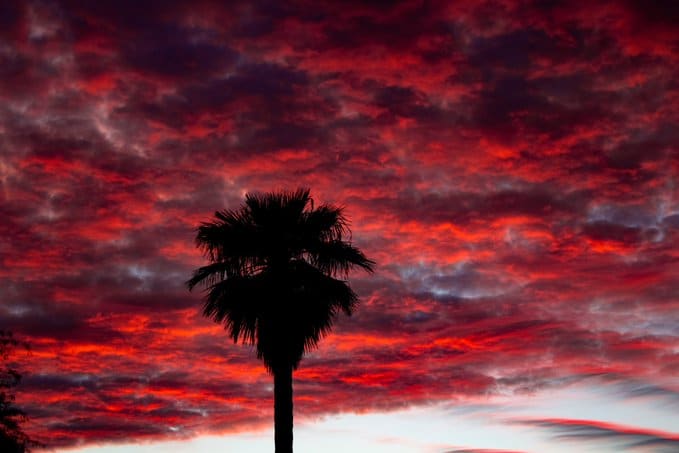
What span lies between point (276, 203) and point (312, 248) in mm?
2167

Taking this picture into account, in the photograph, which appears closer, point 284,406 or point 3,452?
point 284,406

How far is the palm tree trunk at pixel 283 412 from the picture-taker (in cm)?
2570

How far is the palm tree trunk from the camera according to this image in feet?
84.3

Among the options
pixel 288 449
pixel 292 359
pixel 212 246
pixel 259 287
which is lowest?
pixel 288 449

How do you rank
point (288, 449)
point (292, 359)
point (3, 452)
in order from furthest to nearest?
point (3, 452) < point (292, 359) < point (288, 449)

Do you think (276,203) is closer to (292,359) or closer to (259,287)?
(259,287)

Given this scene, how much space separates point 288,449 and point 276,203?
8.88 m

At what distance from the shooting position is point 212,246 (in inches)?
1113

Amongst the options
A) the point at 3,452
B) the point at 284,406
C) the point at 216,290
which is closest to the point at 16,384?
the point at 3,452

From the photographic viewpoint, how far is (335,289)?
92.5 ft

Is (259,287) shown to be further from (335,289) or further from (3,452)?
(3,452)

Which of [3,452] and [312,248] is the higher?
[312,248]

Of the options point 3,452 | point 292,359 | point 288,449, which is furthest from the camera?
point 3,452

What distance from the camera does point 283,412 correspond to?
25953mm
